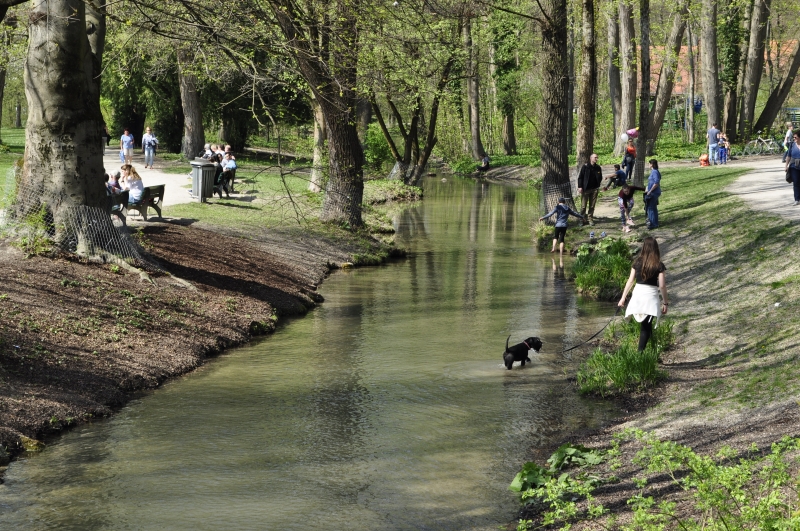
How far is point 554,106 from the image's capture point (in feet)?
85.1

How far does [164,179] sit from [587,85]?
14.3 metres

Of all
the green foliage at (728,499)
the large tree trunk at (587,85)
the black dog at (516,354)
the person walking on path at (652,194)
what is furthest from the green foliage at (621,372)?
the large tree trunk at (587,85)

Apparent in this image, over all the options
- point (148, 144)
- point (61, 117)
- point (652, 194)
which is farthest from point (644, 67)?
point (148, 144)

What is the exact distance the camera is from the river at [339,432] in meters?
8.21

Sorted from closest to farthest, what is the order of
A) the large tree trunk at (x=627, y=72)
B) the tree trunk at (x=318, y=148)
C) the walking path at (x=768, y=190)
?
the walking path at (x=768, y=190), the tree trunk at (x=318, y=148), the large tree trunk at (x=627, y=72)

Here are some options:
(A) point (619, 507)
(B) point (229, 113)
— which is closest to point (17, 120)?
(B) point (229, 113)

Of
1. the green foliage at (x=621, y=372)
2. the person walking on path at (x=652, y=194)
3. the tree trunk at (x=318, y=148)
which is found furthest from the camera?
the tree trunk at (x=318, y=148)

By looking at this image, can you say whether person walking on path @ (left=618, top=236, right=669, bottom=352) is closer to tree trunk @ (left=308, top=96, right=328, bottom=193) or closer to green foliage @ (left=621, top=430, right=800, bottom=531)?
green foliage @ (left=621, top=430, right=800, bottom=531)

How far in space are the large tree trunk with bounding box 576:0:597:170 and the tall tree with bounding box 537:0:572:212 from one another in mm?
586

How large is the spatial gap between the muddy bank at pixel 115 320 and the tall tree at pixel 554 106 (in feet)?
29.2

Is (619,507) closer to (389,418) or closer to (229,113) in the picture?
(389,418)

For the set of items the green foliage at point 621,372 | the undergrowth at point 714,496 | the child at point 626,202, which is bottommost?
the green foliage at point 621,372

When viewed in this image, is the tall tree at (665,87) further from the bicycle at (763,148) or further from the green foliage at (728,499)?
the green foliage at (728,499)

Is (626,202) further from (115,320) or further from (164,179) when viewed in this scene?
(164,179)
